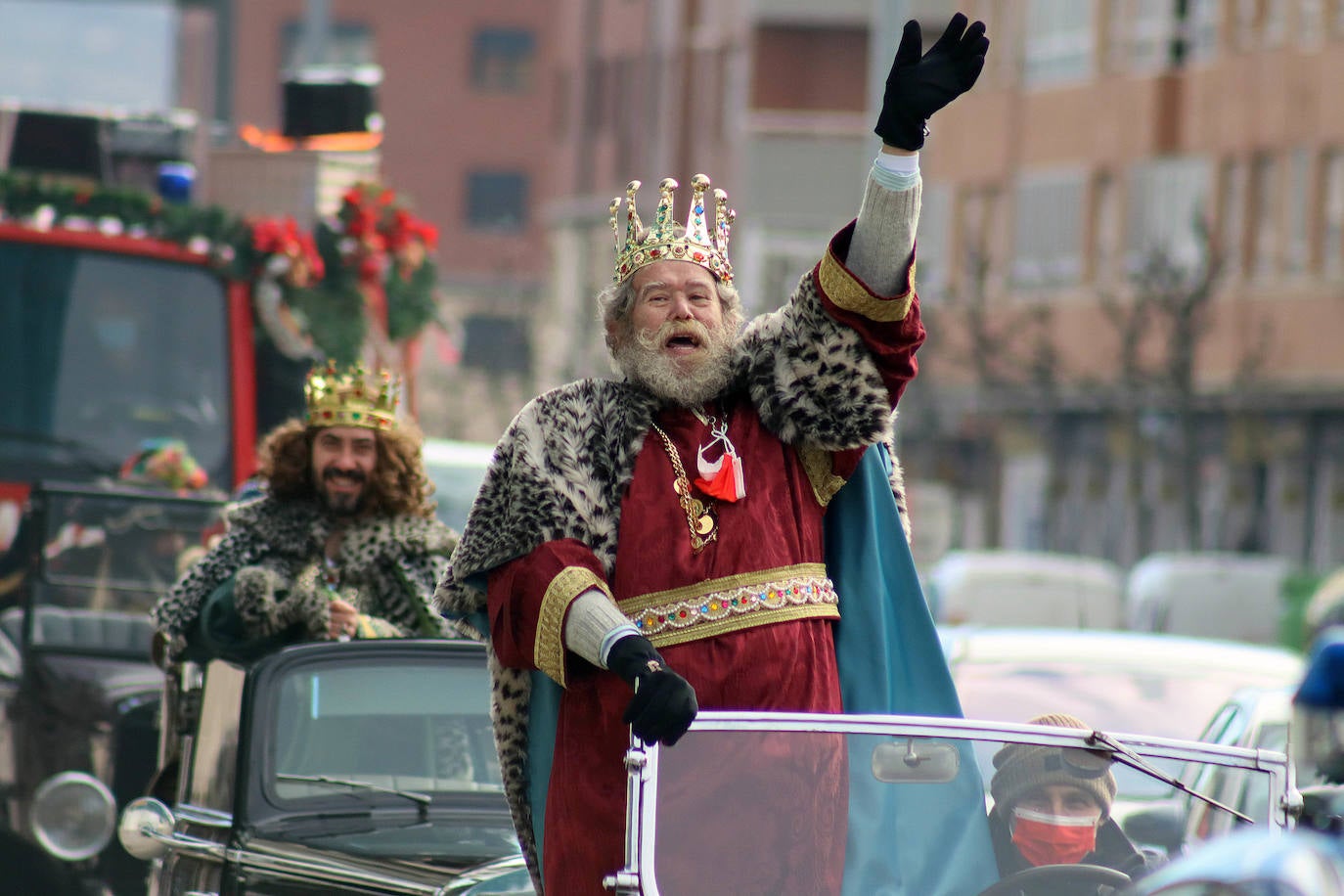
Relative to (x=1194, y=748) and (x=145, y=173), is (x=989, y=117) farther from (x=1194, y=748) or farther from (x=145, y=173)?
(x=1194, y=748)

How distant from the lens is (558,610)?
14.7 feet

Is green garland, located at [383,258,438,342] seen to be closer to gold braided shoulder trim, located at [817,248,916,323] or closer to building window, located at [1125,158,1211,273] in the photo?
Answer: gold braided shoulder trim, located at [817,248,916,323]

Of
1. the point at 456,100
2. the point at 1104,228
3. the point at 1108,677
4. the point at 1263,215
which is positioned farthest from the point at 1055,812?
the point at 456,100

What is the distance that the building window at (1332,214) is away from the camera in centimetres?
3584

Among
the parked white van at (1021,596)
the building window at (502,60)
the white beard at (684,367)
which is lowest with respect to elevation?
the parked white van at (1021,596)

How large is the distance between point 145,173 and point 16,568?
343 cm

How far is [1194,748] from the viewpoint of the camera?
4.22 meters

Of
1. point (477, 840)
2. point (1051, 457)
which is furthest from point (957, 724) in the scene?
point (1051, 457)

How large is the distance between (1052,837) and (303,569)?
367cm

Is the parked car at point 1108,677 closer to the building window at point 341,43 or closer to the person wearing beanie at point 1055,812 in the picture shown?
the person wearing beanie at point 1055,812

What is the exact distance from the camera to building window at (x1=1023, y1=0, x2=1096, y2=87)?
42656 mm

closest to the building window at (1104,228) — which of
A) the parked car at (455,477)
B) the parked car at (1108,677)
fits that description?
the parked car at (455,477)

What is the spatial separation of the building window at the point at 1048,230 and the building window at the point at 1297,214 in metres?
5.38

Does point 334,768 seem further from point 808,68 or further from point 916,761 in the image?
point 808,68
